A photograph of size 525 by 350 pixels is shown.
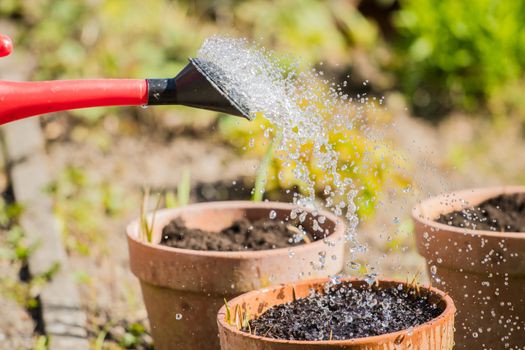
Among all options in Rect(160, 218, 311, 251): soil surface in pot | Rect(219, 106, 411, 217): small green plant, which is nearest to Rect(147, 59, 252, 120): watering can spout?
Rect(160, 218, 311, 251): soil surface in pot

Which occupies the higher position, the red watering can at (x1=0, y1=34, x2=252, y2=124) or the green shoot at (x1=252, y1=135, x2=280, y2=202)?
the red watering can at (x1=0, y1=34, x2=252, y2=124)

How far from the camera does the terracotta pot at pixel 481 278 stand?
227 centimetres

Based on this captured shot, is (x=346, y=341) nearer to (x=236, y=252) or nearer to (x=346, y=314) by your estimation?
(x=346, y=314)

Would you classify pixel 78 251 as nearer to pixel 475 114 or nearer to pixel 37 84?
pixel 37 84

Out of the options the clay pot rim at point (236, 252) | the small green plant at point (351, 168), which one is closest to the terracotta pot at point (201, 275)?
the clay pot rim at point (236, 252)

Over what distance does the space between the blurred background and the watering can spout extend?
1147mm

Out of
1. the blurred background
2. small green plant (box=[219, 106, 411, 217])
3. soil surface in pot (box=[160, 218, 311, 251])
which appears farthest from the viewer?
small green plant (box=[219, 106, 411, 217])

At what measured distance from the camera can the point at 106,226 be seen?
3.83 m

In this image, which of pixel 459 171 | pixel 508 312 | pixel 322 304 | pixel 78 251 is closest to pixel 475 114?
pixel 459 171

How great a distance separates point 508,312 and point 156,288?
3.15 ft

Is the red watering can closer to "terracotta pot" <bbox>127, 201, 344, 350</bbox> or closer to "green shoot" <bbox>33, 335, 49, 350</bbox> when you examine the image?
"terracotta pot" <bbox>127, 201, 344, 350</bbox>

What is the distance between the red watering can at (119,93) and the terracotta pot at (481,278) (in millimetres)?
797

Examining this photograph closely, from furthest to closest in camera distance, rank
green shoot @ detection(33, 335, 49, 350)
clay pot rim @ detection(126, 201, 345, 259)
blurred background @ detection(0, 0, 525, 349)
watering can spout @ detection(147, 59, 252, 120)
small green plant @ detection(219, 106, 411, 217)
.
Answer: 1. small green plant @ detection(219, 106, 411, 217)
2. blurred background @ detection(0, 0, 525, 349)
3. green shoot @ detection(33, 335, 49, 350)
4. clay pot rim @ detection(126, 201, 345, 259)
5. watering can spout @ detection(147, 59, 252, 120)

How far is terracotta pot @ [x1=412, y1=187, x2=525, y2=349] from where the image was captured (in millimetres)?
2266
